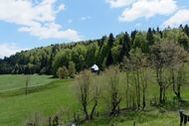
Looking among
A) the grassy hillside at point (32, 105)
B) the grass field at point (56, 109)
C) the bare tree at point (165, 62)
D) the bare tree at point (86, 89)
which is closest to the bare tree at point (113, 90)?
the bare tree at point (86, 89)

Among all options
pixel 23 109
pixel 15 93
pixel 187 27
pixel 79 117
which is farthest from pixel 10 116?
pixel 187 27

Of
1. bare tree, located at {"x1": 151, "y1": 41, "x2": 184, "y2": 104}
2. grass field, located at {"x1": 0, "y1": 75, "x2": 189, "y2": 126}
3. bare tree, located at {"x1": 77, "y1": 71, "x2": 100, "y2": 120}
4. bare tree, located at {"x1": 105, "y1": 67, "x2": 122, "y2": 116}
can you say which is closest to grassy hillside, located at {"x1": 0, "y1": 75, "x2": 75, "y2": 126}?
grass field, located at {"x1": 0, "y1": 75, "x2": 189, "y2": 126}

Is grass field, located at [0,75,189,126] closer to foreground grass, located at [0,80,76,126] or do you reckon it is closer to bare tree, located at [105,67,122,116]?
foreground grass, located at [0,80,76,126]

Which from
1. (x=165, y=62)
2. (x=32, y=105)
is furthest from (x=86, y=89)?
(x=32, y=105)

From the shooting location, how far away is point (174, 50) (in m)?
92.2

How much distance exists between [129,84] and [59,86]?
46.2m

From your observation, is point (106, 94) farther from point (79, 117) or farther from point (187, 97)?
point (187, 97)

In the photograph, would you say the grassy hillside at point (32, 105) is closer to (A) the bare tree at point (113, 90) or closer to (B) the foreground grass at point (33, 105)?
(B) the foreground grass at point (33, 105)

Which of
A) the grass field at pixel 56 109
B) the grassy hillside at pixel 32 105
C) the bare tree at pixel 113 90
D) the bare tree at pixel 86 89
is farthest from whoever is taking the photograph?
the grassy hillside at pixel 32 105

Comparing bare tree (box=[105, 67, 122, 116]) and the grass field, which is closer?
the grass field


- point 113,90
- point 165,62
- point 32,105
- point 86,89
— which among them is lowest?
point 32,105

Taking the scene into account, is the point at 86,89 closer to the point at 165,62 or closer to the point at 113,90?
the point at 113,90

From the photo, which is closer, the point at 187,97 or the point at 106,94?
the point at 106,94

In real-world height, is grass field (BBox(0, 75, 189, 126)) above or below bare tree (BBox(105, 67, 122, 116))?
below
